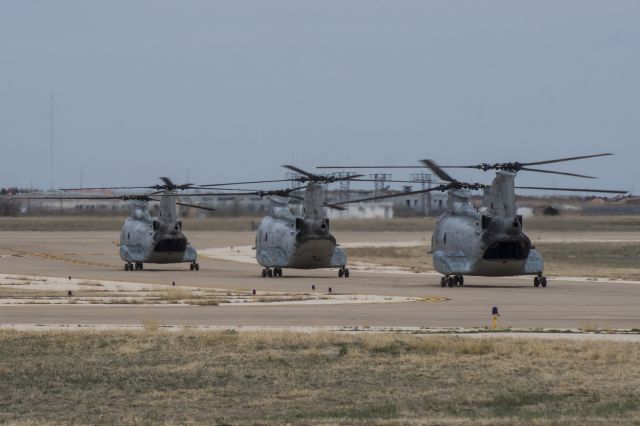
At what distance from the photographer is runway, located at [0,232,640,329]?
36188 millimetres

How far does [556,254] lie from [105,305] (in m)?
56.3

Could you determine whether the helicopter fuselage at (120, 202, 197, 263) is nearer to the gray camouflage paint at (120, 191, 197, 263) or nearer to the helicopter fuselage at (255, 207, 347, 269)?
the gray camouflage paint at (120, 191, 197, 263)

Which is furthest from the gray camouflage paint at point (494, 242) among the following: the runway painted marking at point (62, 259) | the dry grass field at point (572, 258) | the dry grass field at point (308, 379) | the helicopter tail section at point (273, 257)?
the runway painted marking at point (62, 259)

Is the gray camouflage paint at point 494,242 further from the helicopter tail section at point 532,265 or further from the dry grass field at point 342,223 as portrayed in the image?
the dry grass field at point 342,223

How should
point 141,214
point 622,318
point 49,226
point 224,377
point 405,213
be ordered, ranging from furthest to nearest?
point 49,226
point 405,213
point 141,214
point 622,318
point 224,377

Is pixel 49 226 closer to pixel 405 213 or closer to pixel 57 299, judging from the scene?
pixel 405 213

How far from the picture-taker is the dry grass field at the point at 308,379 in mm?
20516

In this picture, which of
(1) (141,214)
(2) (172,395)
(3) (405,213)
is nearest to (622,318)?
(2) (172,395)

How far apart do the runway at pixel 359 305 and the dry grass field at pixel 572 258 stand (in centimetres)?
868

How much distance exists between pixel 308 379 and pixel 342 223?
11549 cm

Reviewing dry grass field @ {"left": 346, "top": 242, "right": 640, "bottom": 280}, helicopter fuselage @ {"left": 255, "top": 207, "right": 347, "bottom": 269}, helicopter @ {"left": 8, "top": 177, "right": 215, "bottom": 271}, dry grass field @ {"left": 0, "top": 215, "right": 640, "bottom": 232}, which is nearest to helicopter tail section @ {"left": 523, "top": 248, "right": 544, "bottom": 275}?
dry grass field @ {"left": 346, "top": 242, "right": 640, "bottom": 280}

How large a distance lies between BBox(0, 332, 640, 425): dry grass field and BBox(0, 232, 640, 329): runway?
5657 mm

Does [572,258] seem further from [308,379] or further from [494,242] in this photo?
[308,379]

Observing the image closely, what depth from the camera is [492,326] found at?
112ft
